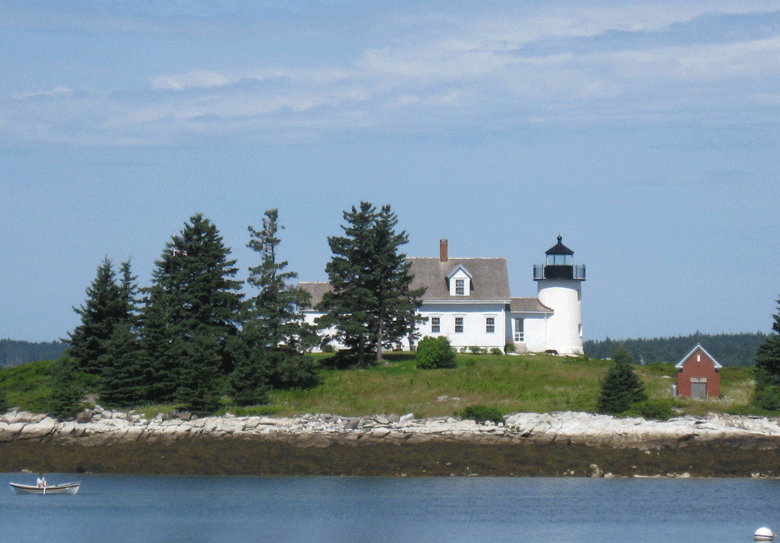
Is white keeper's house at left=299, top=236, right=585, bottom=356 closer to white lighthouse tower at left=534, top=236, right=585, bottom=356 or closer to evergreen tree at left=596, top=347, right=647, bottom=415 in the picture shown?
white lighthouse tower at left=534, top=236, right=585, bottom=356

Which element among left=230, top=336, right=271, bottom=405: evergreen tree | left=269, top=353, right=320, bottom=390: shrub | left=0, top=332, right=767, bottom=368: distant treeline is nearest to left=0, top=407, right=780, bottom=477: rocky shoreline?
left=230, top=336, right=271, bottom=405: evergreen tree

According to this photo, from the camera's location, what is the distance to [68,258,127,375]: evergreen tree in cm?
4734

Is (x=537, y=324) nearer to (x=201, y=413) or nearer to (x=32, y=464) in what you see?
(x=201, y=413)

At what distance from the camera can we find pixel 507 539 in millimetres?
26438

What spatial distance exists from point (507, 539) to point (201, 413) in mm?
18517

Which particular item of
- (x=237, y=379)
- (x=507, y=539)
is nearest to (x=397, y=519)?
(x=507, y=539)

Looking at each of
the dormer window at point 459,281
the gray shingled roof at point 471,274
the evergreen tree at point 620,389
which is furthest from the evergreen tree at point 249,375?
the dormer window at point 459,281

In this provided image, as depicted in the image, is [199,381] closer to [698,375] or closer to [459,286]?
[459,286]

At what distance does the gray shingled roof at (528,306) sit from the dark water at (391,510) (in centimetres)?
2194

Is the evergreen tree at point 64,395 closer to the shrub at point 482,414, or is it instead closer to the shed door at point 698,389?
the shrub at point 482,414

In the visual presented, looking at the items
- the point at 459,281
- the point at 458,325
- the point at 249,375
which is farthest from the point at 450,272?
the point at 249,375

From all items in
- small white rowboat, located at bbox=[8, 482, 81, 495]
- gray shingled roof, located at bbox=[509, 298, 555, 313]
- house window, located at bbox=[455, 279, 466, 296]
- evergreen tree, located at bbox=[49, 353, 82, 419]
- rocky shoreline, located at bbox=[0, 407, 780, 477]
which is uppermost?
house window, located at bbox=[455, 279, 466, 296]

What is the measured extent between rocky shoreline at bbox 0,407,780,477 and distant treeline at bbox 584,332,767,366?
88.2 m

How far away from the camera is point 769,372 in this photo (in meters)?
42.5
